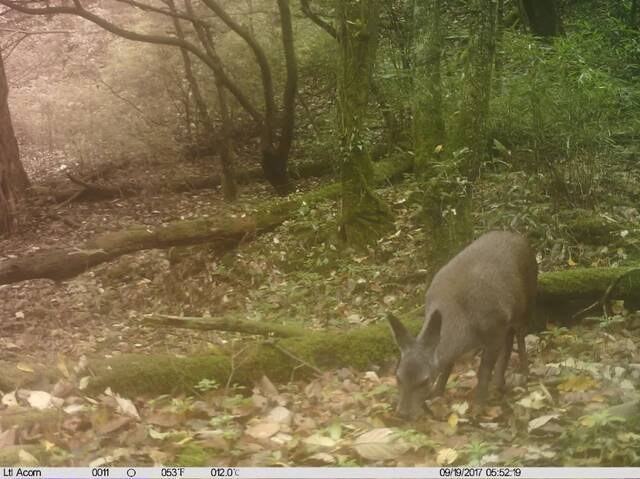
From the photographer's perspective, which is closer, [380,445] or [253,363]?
[380,445]

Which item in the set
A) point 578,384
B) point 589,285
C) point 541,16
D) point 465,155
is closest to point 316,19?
point 541,16

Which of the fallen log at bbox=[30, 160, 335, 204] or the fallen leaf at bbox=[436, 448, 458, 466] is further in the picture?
Result: the fallen log at bbox=[30, 160, 335, 204]

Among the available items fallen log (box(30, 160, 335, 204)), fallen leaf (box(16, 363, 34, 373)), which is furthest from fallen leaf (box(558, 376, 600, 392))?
fallen log (box(30, 160, 335, 204))

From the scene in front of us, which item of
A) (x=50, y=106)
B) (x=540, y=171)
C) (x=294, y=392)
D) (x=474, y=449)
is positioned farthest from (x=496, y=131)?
(x=50, y=106)

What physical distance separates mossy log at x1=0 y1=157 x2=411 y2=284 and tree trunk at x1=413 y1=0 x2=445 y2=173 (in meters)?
2.18

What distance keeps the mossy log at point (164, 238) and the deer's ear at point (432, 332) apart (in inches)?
140

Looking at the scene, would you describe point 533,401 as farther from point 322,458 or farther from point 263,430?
point 263,430

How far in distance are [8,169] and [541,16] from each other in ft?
20.1

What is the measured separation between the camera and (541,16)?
392 inches

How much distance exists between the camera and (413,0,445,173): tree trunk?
5.88 m

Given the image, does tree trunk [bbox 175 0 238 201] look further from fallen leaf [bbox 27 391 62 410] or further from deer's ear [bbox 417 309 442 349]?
deer's ear [bbox 417 309 442 349]

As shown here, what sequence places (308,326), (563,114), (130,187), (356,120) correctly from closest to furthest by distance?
(308,326), (563,114), (356,120), (130,187)

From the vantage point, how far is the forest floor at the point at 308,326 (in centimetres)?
427

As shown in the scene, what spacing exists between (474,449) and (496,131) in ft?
12.9
